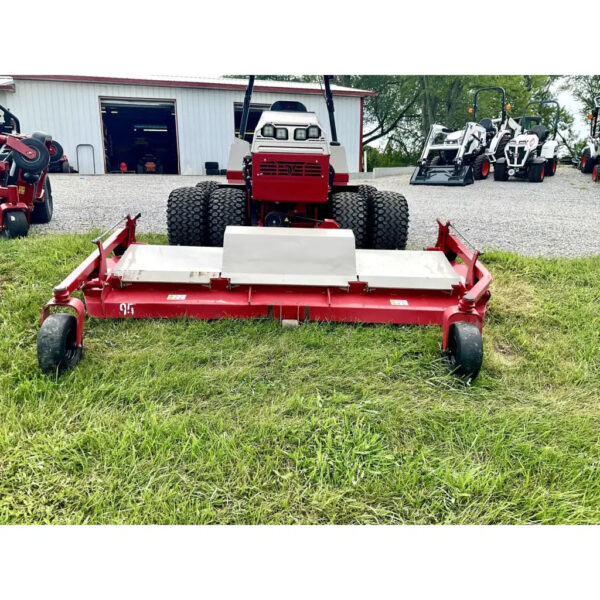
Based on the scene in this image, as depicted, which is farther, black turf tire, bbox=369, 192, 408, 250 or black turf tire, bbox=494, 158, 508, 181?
black turf tire, bbox=494, 158, 508, 181

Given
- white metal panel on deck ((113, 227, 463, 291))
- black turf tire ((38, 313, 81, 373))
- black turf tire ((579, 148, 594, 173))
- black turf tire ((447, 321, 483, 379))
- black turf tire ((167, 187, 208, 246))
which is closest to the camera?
black turf tire ((38, 313, 81, 373))

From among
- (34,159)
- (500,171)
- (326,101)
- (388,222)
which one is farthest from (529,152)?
(34,159)

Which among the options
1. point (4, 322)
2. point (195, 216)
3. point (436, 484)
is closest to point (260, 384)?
point (436, 484)

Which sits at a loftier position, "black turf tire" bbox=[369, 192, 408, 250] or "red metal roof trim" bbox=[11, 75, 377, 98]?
A: "red metal roof trim" bbox=[11, 75, 377, 98]

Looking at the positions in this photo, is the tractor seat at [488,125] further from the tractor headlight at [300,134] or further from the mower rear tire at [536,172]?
the tractor headlight at [300,134]

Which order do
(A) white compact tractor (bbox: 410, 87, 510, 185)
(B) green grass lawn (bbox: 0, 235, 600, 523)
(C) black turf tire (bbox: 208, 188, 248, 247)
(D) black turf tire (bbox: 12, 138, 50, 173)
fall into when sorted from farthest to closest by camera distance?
(A) white compact tractor (bbox: 410, 87, 510, 185) → (D) black turf tire (bbox: 12, 138, 50, 173) → (C) black turf tire (bbox: 208, 188, 248, 247) → (B) green grass lawn (bbox: 0, 235, 600, 523)

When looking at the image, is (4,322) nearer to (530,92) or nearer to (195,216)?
(195,216)

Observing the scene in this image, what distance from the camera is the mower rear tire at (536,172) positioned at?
46.2ft

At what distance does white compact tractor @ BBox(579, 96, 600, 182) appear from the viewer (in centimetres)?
1376

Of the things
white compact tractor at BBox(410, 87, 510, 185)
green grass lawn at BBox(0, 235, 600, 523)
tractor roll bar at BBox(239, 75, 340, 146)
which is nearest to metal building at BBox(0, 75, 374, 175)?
white compact tractor at BBox(410, 87, 510, 185)

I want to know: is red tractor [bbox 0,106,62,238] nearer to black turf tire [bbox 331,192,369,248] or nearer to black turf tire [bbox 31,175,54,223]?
black turf tire [bbox 31,175,54,223]

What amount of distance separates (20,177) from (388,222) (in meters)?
4.36

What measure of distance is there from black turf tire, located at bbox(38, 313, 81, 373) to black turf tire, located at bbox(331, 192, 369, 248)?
2.77 metres

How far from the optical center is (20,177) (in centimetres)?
645
